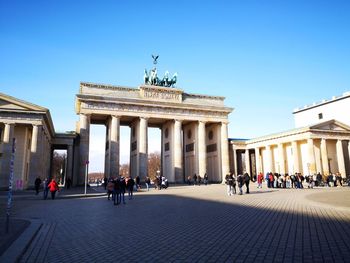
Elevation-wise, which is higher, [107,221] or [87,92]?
[87,92]

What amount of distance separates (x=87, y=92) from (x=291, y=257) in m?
43.6

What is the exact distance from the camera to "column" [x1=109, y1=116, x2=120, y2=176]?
44.2 m

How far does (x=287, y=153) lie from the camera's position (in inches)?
2063

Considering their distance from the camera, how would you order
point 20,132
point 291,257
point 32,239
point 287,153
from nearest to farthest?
1. point 291,257
2. point 32,239
3. point 20,132
4. point 287,153

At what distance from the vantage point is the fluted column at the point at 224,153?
167 feet

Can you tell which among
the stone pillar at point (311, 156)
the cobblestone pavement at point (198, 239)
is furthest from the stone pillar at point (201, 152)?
the cobblestone pavement at point (198, 239)

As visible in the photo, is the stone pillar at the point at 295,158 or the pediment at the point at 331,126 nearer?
the pediment at the point at 331,126

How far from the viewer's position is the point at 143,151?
152ft

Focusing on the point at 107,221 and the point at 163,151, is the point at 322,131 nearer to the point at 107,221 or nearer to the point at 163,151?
the point at 163,151

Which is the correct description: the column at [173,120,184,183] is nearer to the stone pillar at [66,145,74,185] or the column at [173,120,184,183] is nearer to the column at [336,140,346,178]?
the stone pillar at [66,145,74,185]

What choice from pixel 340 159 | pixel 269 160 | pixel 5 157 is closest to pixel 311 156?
pixel 340 159

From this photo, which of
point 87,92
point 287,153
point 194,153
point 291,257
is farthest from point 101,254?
point 287,153

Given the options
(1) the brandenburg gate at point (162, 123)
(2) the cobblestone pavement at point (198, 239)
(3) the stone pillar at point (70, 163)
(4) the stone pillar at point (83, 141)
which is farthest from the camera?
(1) the brandenburg gate at point (162, 123)

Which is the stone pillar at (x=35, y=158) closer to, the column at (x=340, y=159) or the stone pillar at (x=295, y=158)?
the stone pillar at (x=295, y=158)
